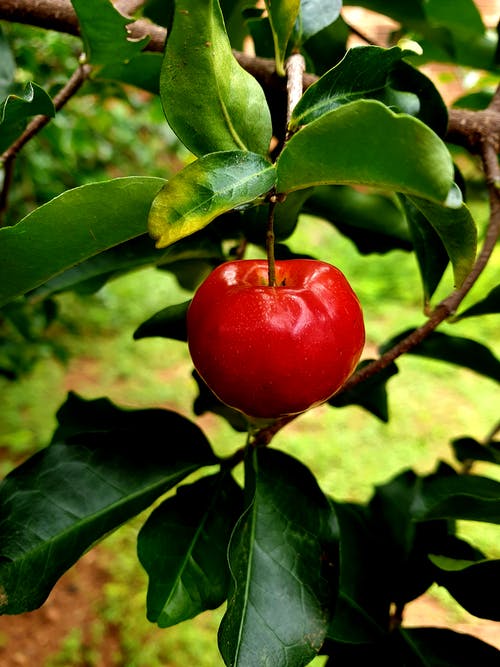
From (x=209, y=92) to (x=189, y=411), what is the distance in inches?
94.3

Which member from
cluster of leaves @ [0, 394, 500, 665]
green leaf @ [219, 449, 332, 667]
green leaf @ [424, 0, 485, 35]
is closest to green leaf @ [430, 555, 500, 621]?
cluster of leaves @ [0, 394, 500, 665]

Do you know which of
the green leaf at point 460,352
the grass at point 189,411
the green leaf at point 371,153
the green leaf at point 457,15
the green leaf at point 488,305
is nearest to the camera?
the green leaf at point 371,153

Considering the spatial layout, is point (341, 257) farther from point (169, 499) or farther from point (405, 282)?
point (169, 499)

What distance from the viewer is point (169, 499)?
2.14 feet

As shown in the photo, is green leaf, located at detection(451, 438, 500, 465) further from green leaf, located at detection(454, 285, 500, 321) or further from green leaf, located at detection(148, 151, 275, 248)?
green leaf, located at detection(148, 151, 275, 248)

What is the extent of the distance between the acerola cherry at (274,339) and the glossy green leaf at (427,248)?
0.58ft

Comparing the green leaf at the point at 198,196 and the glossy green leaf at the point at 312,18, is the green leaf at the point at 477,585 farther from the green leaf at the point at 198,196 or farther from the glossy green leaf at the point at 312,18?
the glossy green leaf at the point at 312,18

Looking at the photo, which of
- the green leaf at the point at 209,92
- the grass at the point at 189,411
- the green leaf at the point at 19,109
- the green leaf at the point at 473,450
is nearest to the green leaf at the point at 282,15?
the green leaf at the point at 209,92

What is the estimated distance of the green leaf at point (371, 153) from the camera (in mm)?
344

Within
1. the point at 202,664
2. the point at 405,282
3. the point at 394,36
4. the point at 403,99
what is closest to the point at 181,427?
the point at 403,99

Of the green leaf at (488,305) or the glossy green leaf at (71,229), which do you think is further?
the green leaf at (488,305)

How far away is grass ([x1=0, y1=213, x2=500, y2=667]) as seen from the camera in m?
1.88

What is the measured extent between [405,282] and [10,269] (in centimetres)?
374

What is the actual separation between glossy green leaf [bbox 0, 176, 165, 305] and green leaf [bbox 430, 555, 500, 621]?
1.45 feet
